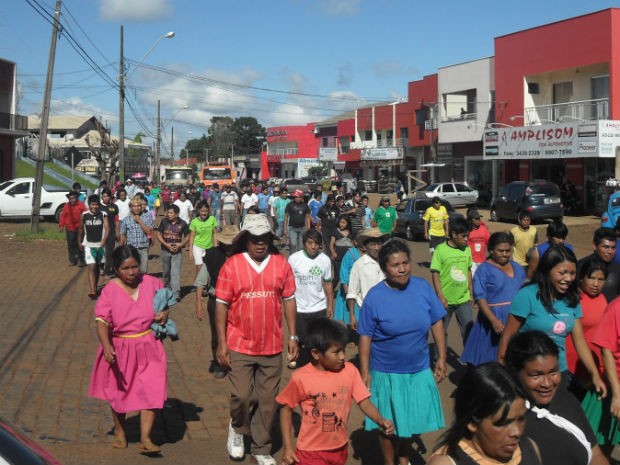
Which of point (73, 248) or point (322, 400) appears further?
point (73, 248)

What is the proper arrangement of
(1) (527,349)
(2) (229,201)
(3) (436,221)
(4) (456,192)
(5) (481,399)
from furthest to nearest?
1. (4) (456,192)
2. (2) (229,201)
3. (3) (436,221)
4. (1) (527,349)
5. (5) (481,399)

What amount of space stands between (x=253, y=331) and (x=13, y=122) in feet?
142

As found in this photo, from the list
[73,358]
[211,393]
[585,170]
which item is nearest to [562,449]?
[211,393]

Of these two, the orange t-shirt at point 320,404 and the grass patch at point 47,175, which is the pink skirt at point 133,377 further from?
the grass patch at point 47,175

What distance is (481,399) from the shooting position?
2885 mm

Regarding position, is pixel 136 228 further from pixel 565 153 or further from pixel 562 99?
pixel 562 99

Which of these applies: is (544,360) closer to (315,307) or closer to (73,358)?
(315,307)

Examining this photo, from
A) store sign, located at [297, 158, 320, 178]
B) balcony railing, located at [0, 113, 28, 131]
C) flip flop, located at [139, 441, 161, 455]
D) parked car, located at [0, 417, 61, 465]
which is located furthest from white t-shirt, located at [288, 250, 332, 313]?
store sign, located at [297, 158, 320, 178]

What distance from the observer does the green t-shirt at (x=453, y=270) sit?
28.3 ft

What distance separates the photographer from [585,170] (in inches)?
1252

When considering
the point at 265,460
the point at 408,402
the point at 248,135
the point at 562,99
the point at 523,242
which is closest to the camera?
the point at 408,402

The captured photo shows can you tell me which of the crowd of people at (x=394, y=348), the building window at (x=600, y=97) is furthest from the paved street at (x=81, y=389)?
the building window at (x=600, y=97)

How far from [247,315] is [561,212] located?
2424 centimetres

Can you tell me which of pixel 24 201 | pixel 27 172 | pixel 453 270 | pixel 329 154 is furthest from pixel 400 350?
pixel 329 154
